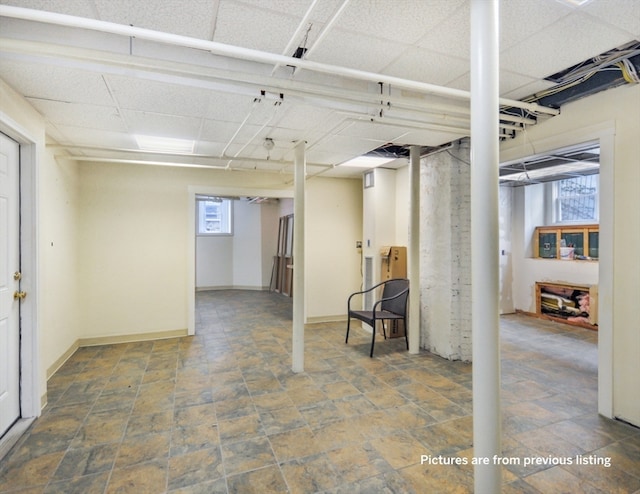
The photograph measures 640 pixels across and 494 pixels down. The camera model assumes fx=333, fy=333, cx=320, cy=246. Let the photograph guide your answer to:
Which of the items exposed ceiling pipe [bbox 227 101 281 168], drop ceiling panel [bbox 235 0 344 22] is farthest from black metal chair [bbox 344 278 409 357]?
drop ceiling panel [bbox 235 0 344 22]

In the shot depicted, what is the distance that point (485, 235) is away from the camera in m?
1.35

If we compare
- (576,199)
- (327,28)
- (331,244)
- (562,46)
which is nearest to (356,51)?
(327,28)

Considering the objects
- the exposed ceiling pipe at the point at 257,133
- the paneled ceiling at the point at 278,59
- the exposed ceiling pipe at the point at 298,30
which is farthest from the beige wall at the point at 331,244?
the exposed ceiling pipe at the point at 298,30

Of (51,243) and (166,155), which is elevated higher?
(166,155)

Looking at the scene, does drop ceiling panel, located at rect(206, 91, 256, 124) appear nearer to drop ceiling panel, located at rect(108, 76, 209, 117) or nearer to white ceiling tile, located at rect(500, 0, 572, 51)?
drop ceiling panel, located at rect(108, 76, 209, 117)

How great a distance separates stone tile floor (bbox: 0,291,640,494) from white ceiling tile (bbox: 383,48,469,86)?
8.27 feet

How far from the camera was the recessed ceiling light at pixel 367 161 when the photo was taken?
4523mm

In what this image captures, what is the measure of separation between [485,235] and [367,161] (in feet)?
11.8

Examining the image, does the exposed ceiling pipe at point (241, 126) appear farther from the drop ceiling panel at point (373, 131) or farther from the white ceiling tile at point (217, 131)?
the drop ceiling panel at point (373, 131)

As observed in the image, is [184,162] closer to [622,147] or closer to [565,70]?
[565,70]

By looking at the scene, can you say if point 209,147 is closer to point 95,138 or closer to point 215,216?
point 95,138

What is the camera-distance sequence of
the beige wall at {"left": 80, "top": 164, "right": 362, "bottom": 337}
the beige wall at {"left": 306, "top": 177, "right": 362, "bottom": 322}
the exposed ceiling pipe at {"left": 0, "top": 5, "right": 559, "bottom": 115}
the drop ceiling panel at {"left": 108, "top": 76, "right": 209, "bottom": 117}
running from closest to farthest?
the exposed ceiling pipe at {"left": 0, "top": 5, "right": 559, "bottom": 115} → the drop ceiling panel at {"left": 108, "top": 76, "right": 209, "bottom": 117} → the beige wall at {"left": 80, "top": 164, "right": 362, "bottom": 337} → the beige wall at {"left": 306, "top": 177, "right": 362, "bottom": 322}

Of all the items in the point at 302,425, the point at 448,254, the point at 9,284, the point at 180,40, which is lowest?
the point at 302,425

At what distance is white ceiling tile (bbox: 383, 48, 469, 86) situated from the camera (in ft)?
6.91
